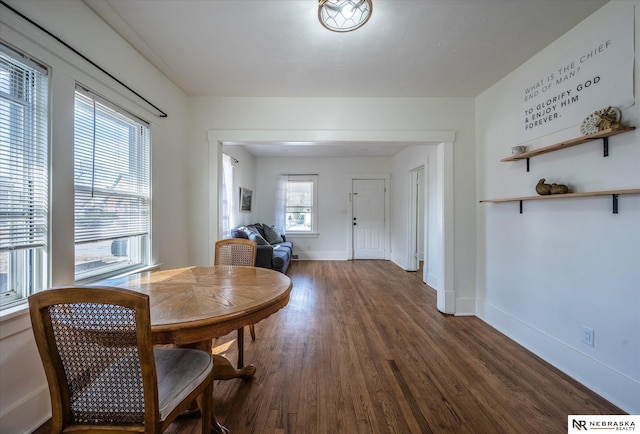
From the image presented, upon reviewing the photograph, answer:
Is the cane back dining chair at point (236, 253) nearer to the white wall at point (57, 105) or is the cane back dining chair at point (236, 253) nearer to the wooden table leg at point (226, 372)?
the wooden table leg at point (226, 372)

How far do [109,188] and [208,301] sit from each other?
4.43 feet

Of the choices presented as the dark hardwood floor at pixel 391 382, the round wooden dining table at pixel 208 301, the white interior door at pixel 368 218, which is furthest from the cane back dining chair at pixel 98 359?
the white interior door at pixel 368 218

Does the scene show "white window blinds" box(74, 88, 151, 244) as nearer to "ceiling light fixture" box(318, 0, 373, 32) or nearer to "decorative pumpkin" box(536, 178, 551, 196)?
"ceiling light fixture" box(318, 0, 373, 32)

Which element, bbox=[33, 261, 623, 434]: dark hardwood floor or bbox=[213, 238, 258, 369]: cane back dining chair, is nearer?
bbox=[33, 261, 623, 434]: dark hardwood floor

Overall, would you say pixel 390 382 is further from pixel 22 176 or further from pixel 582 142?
pixel 22 176

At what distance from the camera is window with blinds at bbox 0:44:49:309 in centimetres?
124

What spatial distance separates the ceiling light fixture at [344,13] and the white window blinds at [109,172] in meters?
1.61

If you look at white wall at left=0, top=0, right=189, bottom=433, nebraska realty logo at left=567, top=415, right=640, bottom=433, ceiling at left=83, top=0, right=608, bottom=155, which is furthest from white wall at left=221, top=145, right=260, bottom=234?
nebraska realty logo at left=567, top=415, right=640, bottom=433

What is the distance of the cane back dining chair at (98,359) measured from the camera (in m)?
0.74

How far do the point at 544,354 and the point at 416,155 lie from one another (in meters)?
3.26

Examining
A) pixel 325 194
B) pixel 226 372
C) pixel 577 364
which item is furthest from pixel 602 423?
pixel 325 194

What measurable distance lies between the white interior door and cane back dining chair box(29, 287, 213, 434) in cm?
529

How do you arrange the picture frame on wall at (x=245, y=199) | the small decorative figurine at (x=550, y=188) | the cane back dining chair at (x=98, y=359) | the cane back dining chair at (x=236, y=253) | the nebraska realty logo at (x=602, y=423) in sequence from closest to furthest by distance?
the cane back dining chair at (x=98, y=359), the nebraska realty logo at (x=602, y=423), the small decorative figurine at (x=550, y=188), the cane back dining chair at (x=236, y=253), the picture frame on wall at (x=245, y=199)

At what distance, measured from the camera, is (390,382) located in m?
1.72
